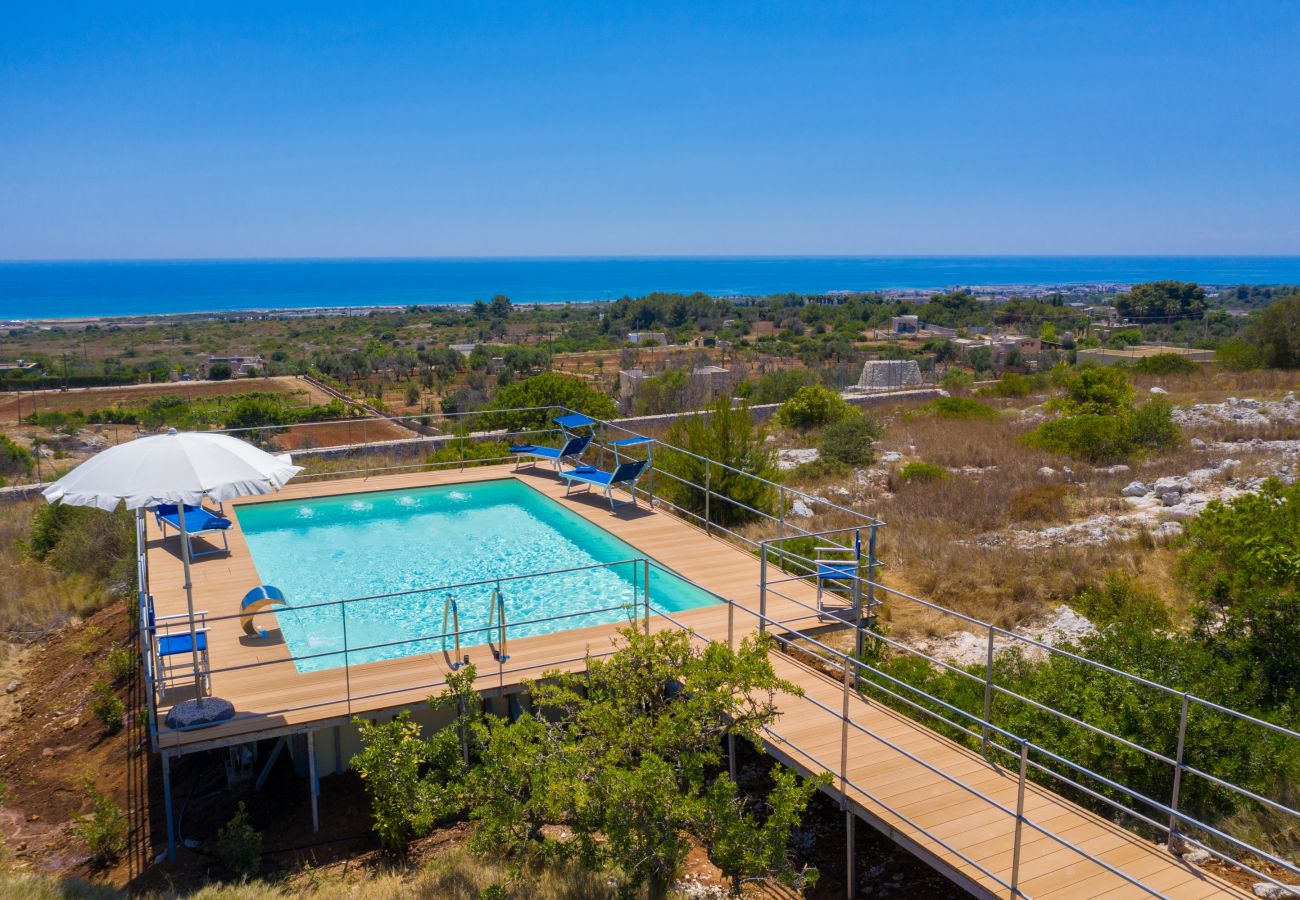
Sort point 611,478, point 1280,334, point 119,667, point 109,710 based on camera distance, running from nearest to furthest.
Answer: point 109,710, point 119,667, point 611,478, point 1280,334

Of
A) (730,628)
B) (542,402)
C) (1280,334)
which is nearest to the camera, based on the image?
(730,628)

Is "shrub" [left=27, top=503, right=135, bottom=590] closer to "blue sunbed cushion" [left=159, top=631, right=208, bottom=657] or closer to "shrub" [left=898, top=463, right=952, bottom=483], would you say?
"blue sunbed cushion" [left=159, top=631, right=208, bottom=657]

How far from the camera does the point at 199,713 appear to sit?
23.1 ft

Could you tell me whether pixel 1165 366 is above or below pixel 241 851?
above

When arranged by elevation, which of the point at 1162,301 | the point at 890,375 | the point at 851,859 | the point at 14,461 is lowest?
the point at 14,461

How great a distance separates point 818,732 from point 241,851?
420cm

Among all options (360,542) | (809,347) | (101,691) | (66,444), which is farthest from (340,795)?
(809,347)

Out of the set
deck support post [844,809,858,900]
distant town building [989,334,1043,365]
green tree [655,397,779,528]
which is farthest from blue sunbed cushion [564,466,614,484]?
distant town building [989,334,1043,365]

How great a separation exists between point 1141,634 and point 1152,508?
6059 millimetres

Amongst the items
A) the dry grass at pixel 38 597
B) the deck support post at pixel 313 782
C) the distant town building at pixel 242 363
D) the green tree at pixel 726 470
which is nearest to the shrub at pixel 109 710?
the dry grass at pixel 38 597

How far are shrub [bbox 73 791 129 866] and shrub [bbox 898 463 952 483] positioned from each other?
12097 millimetres

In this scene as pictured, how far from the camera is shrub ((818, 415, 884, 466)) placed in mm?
17516

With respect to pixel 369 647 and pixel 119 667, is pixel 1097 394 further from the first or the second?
pixel 119 667

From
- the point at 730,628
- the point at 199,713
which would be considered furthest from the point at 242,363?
the point at 730,628
